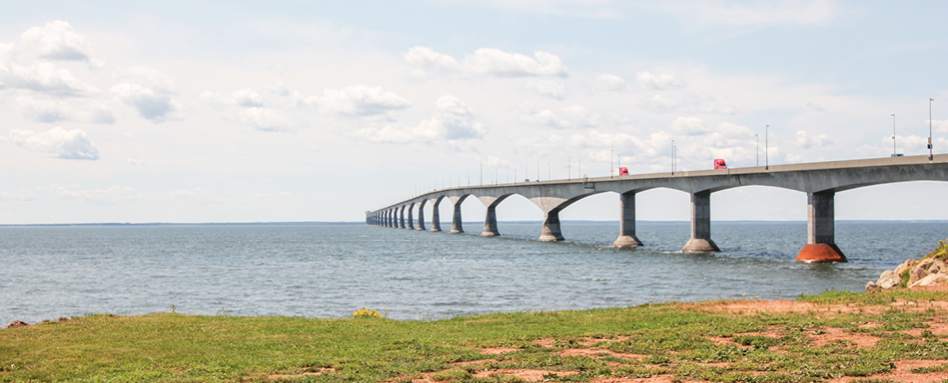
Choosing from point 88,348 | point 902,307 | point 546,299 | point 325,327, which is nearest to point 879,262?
point 546,299

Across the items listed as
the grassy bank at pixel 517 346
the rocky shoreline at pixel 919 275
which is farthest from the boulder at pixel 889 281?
the grassy bank at pixel 517 346

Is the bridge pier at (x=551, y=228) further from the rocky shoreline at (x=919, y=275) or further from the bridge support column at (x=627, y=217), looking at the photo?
the rocky shoreline at (x=919, y=275)

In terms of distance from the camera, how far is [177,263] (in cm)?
6725

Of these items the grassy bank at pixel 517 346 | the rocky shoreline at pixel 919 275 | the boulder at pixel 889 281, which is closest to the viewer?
the grassy bank at pixel 517 346

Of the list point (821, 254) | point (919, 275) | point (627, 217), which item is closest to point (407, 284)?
point (919, 275)

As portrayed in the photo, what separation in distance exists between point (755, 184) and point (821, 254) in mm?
10119

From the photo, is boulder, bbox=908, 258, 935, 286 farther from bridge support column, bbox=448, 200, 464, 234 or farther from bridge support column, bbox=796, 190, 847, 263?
bridge support column, bbox=448, 200, 464, 234

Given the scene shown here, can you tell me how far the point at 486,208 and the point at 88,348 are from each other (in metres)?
118

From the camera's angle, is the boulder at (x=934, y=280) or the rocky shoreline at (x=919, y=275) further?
the rocky shoreline at (x=919, y=275)

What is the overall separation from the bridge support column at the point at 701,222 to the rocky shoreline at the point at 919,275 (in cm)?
3963

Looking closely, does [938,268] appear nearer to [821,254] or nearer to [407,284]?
[407,284]

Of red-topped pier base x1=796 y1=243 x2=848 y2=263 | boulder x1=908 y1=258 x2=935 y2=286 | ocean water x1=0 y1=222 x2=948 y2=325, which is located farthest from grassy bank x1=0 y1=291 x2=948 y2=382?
red-topped pier base x1=796 y1=243 x2=848 y2=263

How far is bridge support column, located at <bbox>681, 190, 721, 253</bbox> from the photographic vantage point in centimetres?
7256

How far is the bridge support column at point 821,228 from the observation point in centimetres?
5725
